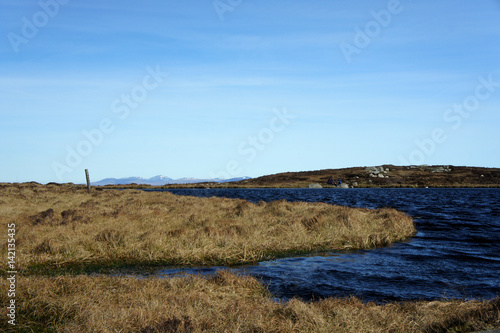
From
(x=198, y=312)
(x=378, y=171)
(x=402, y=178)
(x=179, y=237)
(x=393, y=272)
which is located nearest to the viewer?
(x=198, y=312)

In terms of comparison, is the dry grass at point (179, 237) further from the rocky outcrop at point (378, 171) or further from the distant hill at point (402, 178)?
the rocky outcrop at point (378, 171)

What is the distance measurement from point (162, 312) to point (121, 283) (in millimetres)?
2589

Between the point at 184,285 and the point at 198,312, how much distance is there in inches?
80.5

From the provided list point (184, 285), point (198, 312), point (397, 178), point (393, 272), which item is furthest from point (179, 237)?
point (397, 178)

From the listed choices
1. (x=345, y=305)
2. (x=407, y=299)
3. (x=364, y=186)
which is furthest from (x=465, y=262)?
A: (x=364, y=186)

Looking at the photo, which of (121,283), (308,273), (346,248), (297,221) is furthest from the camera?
(297,221)

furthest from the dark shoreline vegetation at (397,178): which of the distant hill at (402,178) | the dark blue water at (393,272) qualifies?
the dark blue water at (393,272)

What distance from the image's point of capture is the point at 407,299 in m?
9.49

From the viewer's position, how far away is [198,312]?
7012 millimetres

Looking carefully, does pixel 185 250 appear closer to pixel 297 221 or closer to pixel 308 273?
pixel 308 273

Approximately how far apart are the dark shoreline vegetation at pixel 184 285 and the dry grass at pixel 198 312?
0.07ft

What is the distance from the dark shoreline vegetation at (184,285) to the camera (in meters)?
6.50

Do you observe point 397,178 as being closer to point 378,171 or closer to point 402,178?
point 402,178

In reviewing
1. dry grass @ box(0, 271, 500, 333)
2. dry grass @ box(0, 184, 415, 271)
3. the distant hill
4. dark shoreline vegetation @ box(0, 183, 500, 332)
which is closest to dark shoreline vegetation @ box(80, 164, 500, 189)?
the distant hill
